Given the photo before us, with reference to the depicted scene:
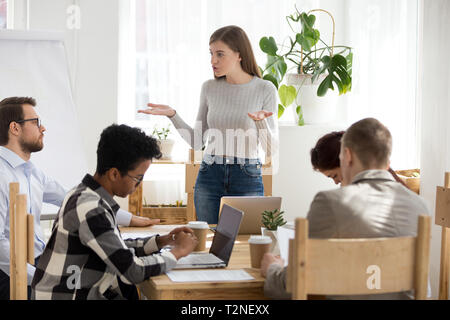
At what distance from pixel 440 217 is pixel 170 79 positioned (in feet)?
10.6

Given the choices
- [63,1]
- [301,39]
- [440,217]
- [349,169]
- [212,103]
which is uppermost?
[63,1]

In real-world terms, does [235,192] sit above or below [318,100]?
below

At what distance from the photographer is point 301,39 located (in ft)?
14.8

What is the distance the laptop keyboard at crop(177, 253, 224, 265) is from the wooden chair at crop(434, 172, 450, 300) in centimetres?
83

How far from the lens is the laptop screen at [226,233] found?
72.5 inches

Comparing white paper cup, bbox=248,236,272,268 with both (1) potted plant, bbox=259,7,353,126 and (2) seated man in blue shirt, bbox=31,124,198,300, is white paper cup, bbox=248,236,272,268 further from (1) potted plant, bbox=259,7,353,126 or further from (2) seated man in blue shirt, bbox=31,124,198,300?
(1) potted plant, bbox=259,7,353,126

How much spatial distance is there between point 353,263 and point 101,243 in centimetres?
69

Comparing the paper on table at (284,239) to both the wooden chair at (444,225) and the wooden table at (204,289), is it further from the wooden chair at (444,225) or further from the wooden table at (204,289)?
the wooden chair at (444,225)

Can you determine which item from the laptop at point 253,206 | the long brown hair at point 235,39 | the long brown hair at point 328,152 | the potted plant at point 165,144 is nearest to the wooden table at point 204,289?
the long brown hair at point 328,152

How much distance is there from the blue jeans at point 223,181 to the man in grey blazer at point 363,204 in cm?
99

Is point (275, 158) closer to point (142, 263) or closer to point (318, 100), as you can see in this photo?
point (318, 100)

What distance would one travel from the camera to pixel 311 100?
458 cm

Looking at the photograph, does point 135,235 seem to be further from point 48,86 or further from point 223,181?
point 48,86
